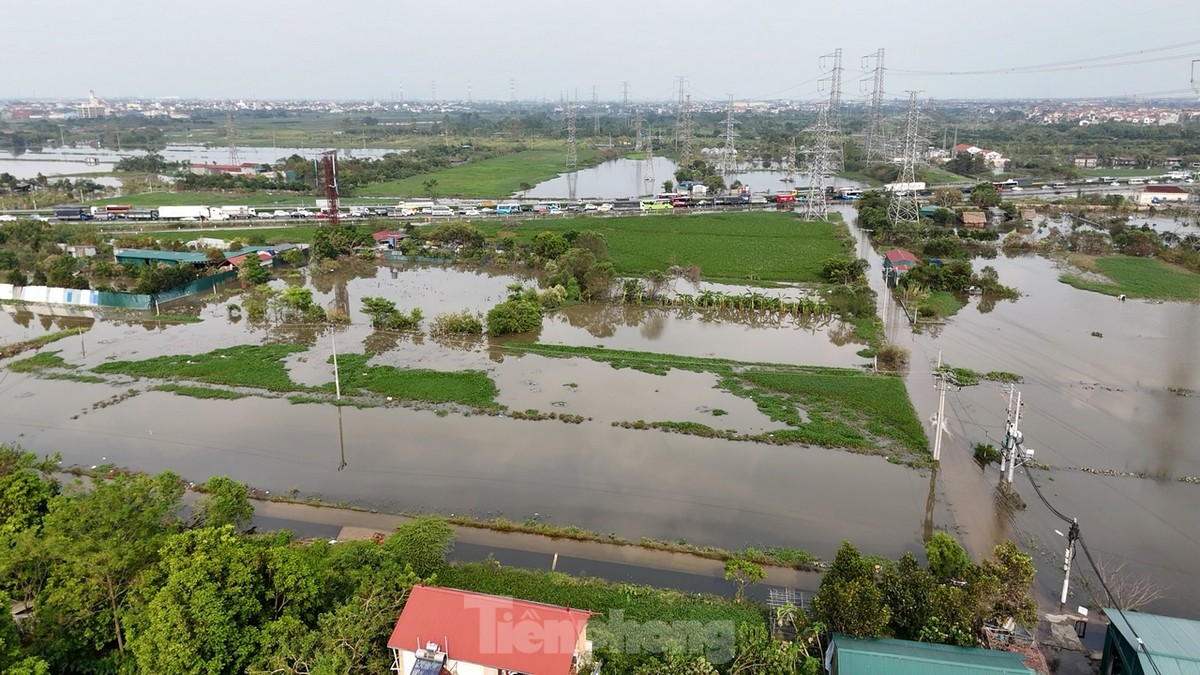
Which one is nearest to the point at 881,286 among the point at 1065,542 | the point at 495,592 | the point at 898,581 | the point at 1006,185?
the point at 1065,542

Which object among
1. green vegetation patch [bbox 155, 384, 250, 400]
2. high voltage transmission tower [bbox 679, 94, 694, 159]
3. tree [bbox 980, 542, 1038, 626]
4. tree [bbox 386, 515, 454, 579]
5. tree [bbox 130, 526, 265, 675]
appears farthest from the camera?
high voltage transmission tower [bbox 679, 94, 694, 159]

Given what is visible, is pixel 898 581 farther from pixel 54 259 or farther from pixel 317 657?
pixel 54 259

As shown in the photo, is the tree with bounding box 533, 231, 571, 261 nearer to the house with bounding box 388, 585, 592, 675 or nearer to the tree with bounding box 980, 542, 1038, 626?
the house with bounding box 388, 585, 592, 675

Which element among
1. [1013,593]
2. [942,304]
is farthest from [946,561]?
[942,304]

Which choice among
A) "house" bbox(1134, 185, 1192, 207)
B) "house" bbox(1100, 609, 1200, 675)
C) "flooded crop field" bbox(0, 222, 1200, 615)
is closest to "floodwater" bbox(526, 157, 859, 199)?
"house" bbox(1134, 185, 1192, 207)

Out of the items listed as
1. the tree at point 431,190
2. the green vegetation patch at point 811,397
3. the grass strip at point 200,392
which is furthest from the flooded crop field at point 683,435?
the tree at point 431,190

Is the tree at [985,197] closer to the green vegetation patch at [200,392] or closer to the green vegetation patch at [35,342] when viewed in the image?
the green vegetation patch at [200,392]
